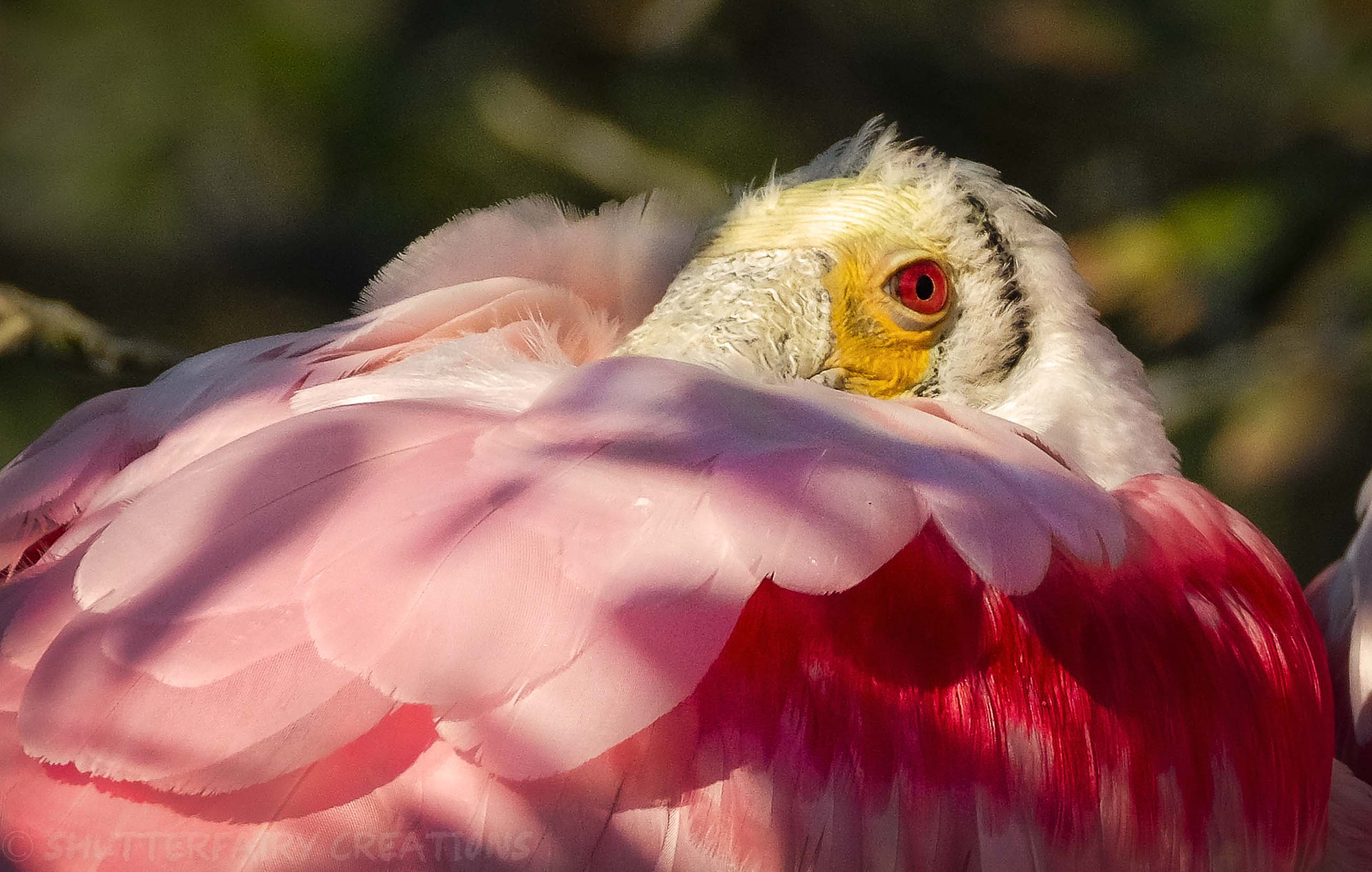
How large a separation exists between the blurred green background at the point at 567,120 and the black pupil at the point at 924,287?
5.86 ft

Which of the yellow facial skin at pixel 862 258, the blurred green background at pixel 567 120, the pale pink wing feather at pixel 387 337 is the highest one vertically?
the yellow facial skin at pixel 862 258

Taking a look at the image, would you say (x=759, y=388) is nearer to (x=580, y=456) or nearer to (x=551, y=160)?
(x=580, y=456)

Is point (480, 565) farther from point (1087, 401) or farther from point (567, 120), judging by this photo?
point (567, 120)

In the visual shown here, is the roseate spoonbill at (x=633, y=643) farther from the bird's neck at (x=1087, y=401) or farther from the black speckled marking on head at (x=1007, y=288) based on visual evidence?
the black speckled marking on head at (x=1007, y=288)

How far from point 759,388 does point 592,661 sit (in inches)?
11.7

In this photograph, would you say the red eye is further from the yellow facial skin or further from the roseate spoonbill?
the roseate spoonbill

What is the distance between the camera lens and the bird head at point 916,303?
1.52 metres

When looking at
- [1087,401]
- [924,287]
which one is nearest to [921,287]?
[924,287]

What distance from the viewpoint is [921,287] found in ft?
5.26

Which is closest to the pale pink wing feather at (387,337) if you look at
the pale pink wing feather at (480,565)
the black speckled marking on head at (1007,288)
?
the pale pink wing feather at (480,565)

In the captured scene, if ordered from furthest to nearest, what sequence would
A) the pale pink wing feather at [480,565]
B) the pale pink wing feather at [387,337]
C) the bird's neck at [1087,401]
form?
the bird's neck at [1087,401] < the pale pink wing feather at [387,337] < the pale pink wing feather at [480,565]

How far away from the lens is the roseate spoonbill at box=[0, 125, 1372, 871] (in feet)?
2.83

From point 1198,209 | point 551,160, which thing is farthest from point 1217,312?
point 551,160

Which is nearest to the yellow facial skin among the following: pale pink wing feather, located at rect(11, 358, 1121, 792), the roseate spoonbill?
the roseate spoonbill
